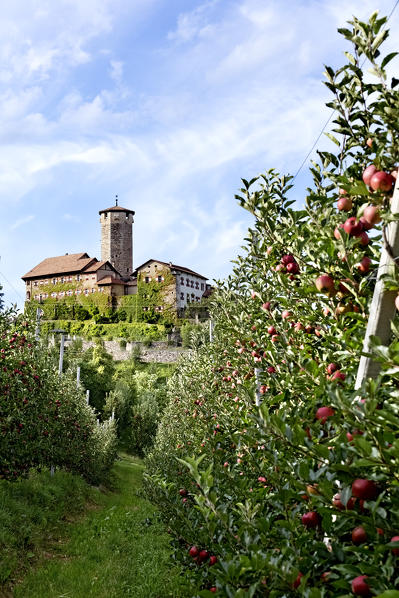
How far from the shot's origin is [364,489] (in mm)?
1643

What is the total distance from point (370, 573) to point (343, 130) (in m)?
2.12

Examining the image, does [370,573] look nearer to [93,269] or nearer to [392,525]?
[392,525]

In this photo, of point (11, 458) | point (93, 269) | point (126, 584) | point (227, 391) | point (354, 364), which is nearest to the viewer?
point (354, 364)

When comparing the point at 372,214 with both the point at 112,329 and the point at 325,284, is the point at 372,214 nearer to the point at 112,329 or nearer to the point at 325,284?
the point at 325,284

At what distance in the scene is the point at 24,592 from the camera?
303 inches

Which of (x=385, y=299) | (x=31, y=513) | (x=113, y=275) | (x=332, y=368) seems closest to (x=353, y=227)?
(x=385, y=299)

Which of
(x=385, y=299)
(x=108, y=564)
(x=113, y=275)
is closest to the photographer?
(x=385, y=299)

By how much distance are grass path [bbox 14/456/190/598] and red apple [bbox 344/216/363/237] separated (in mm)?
4088

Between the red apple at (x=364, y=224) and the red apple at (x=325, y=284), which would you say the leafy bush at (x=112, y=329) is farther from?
the red apple at (x=364, y=224)

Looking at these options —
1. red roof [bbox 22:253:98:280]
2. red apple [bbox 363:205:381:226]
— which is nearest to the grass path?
red apple [bbox 363:205:381:226]

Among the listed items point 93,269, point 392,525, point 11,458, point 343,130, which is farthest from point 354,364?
point 93,269

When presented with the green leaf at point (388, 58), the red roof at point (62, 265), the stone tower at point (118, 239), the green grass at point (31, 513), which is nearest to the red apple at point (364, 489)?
the green leaf at point (388, 58)

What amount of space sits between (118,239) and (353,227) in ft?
240

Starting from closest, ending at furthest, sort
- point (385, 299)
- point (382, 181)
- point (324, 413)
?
point (385, 299), point (382, 181), point (324, 413)
